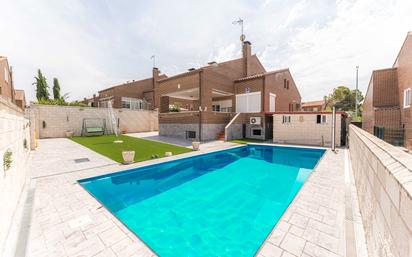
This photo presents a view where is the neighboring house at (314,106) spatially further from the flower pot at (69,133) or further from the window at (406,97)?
the flower pot at (69,133)

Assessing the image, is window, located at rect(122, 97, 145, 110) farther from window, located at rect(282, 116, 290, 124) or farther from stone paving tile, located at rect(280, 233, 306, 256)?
stone paving tile, located at rect(280, 233, 306, 256)

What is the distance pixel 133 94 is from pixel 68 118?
1107cm

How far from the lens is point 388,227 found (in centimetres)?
167

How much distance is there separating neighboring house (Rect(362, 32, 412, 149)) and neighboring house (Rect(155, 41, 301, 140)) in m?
8.25

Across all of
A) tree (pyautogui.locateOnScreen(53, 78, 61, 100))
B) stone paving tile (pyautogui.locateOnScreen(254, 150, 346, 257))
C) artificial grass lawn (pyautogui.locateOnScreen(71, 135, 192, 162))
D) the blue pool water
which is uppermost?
tree (pyautogui.locateOnScreen(53, 78, 61, 100))

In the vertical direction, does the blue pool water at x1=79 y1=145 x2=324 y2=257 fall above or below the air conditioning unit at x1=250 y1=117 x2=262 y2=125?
below

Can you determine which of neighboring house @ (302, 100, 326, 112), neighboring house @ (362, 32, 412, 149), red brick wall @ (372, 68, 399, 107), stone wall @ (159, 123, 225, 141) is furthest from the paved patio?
neighboring house @ (302, 100, 326, 112)

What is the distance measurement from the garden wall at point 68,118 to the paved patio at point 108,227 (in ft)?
48.1

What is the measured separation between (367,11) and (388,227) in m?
10.9

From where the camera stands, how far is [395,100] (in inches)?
535

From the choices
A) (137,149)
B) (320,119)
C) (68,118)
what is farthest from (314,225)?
(68,118)

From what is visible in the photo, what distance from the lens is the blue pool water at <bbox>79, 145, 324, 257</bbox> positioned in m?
3.61

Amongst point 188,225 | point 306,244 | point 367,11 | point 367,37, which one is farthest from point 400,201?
point 367,37

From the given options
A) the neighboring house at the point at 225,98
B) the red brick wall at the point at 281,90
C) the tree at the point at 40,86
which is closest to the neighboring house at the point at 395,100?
the neighboring house at the point at 225,98
